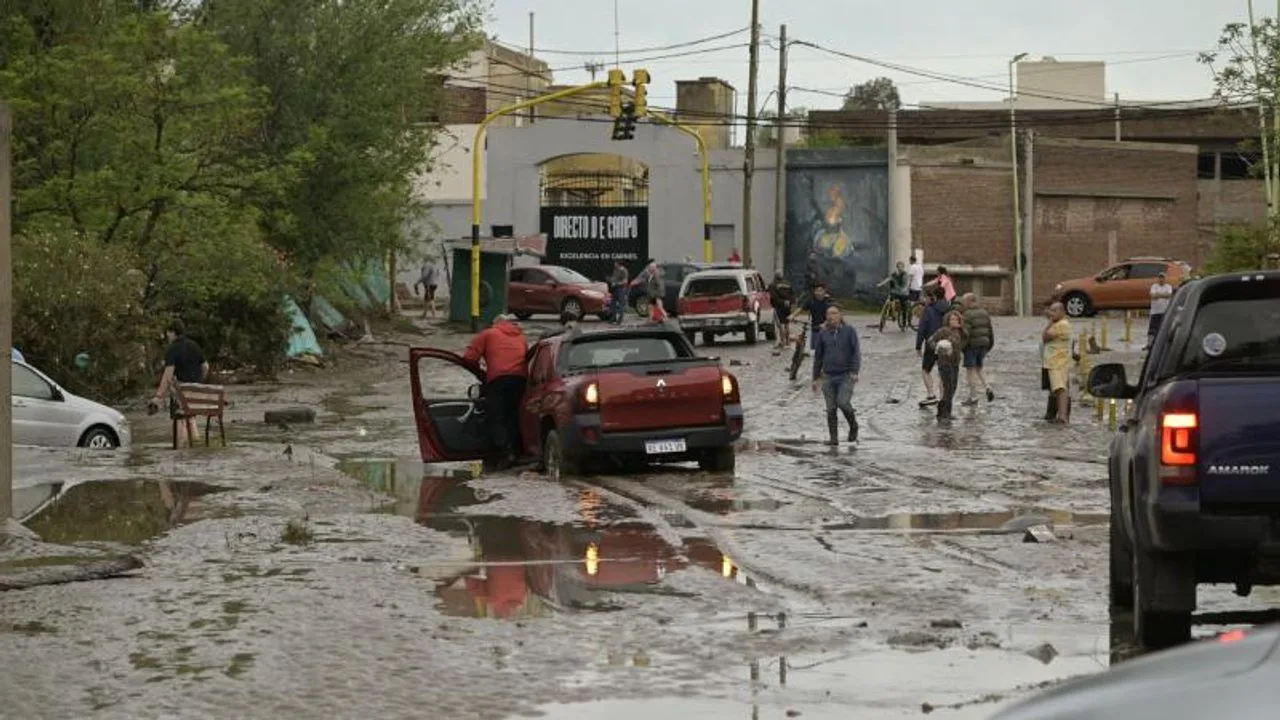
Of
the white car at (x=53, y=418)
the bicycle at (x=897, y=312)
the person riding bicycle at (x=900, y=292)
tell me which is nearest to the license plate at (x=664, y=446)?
the white car at (x=53, y=418)

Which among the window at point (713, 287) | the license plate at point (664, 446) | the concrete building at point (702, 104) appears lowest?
the license plate at point (664, 446)

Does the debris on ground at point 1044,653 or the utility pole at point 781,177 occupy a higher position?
the utility pole at point 781,177

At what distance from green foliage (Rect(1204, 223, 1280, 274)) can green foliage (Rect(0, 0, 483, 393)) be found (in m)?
16.4

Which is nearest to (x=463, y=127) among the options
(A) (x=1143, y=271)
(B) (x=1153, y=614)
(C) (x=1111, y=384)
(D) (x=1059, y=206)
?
(D) (x=1059, y=206)

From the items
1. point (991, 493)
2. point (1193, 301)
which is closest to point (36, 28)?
point (991, 493)

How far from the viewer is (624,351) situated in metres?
21.2

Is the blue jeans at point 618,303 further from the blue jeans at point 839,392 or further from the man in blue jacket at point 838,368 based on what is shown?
the blue jeans at point 839,392

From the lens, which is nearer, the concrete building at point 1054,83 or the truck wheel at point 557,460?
the truck wheel at point 557,460

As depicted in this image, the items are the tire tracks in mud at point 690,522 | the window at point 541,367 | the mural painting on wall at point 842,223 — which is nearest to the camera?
the tire tracks in mud at point 690,522

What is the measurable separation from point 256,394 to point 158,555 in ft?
75.5

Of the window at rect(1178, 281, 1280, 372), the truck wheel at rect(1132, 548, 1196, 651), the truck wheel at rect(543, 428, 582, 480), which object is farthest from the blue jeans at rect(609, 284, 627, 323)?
the truck wheel at rect(1132, 548, 1196, 651)

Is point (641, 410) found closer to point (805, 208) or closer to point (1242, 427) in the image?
point (1242, 427)

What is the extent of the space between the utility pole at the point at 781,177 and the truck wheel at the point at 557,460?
41360mm

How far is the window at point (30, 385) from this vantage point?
26.0 m
